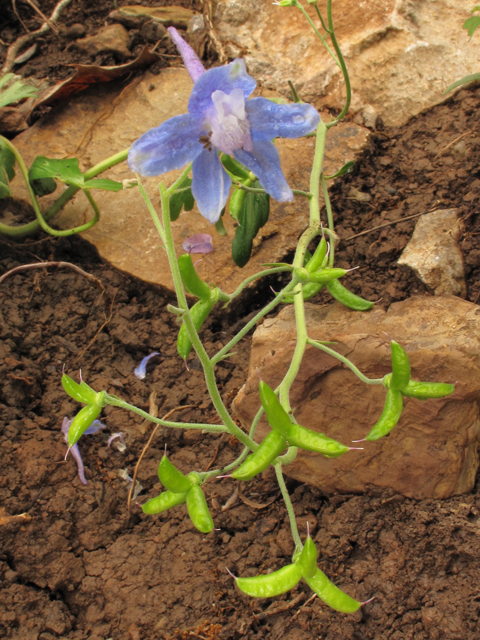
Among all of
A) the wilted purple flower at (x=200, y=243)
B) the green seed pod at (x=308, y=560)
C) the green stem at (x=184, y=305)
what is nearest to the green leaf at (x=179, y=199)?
the wilted purple flower at (x=200, y=243)

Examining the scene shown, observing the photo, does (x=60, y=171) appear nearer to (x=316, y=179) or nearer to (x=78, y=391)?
(x=316, y=179)

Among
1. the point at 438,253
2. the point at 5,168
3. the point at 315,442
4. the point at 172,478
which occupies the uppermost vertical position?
the point at 5,168

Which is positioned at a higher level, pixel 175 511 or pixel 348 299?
pixel 348 299

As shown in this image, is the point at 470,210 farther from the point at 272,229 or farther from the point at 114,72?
the point at 114,72

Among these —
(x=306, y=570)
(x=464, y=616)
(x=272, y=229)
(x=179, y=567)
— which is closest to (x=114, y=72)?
(x=272, y=229)

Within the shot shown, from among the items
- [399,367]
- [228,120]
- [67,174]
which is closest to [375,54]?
[67,174]

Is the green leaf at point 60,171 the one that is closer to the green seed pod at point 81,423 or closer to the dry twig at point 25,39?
the dry twig at point 25,39

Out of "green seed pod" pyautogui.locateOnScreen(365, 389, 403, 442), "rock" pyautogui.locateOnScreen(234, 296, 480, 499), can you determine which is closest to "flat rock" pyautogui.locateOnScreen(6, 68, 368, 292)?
"rock" pyautogui.locateOnScreen(234, 296, 480, 499)
